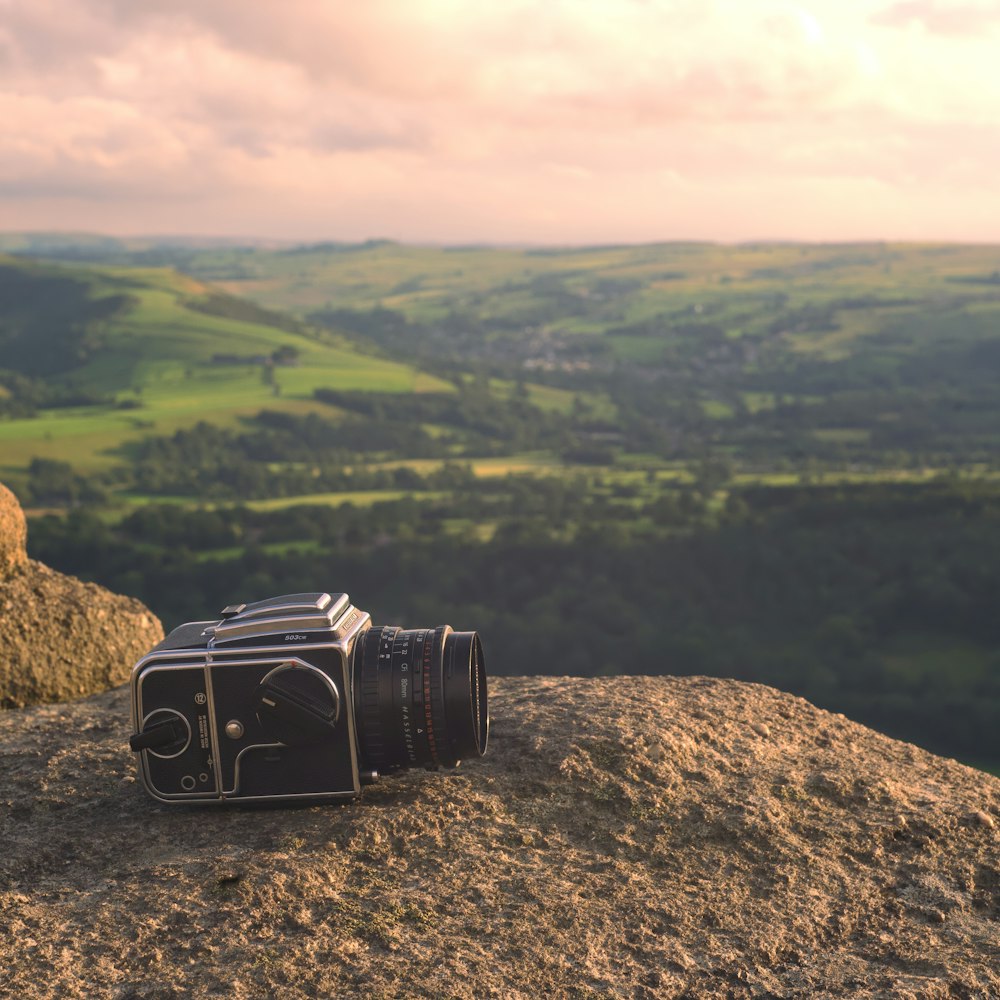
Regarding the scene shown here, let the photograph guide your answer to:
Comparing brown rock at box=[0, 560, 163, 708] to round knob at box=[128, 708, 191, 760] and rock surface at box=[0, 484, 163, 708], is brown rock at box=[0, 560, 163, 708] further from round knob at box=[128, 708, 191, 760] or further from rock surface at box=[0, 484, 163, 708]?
round knob at box=[128, 708, 191, 760]

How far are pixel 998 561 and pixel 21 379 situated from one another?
16423cm

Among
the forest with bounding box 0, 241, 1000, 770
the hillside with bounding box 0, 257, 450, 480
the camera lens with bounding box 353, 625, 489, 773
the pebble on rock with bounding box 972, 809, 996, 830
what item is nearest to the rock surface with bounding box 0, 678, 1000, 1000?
the pebble on rock with bounding box 972, 809, 996, 830

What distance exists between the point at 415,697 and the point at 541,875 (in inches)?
43.8

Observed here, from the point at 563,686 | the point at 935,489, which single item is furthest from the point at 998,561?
the point at 563,686

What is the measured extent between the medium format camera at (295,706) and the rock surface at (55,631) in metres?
3.28

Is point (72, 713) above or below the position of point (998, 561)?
above

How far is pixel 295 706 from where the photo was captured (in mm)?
5926

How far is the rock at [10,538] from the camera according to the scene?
31.2ft

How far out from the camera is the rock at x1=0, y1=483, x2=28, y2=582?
952cm

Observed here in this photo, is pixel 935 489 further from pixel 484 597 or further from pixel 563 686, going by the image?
pixel 563 686

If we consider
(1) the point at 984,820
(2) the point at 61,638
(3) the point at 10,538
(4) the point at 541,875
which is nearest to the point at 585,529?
(3) the point at 10,538

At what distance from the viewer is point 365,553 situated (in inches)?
3671

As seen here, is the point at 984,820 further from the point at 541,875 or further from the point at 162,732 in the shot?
the point at 162,732

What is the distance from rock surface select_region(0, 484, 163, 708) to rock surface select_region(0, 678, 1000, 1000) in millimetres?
1356
